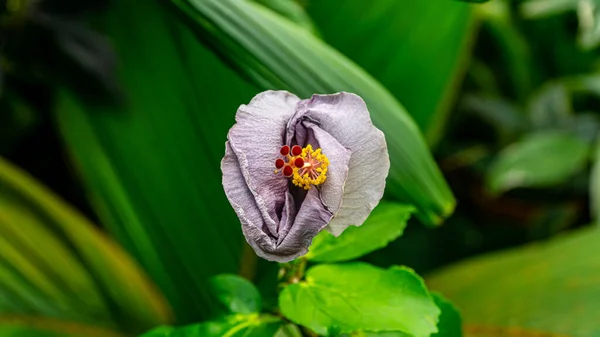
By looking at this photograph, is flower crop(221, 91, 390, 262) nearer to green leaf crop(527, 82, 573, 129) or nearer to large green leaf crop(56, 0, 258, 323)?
large green leaf crop(56, 0, 258, 323)

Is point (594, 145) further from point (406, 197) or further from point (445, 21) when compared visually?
point (406, 197)

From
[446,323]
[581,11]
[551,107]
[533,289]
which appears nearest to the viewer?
[446,323]

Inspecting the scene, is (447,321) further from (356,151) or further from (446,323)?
(356,151)

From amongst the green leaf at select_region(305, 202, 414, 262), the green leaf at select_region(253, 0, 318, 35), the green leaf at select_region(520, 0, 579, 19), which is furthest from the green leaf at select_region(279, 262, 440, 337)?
the green leaf at select_region(520, 0, 579, 19)

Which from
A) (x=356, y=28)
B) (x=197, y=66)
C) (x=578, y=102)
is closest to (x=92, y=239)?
(x=197, y=66)

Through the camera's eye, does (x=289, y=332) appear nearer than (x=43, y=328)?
Yes

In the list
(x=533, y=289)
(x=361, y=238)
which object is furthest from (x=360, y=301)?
(x=533, y=289)

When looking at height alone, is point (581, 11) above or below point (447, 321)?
above

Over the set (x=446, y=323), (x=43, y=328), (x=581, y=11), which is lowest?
(x=43, y=328)
